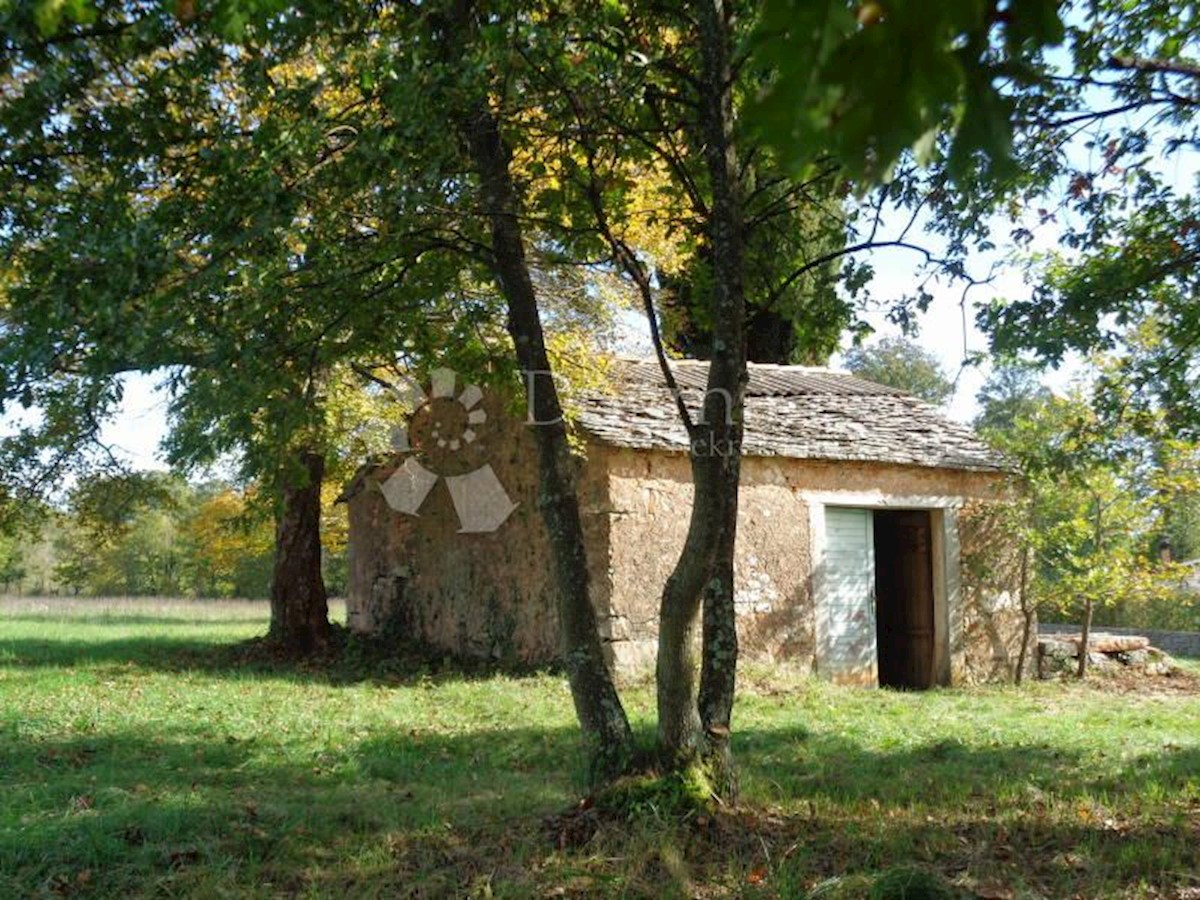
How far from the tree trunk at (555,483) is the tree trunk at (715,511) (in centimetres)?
35

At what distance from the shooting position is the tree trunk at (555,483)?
19.2 ft

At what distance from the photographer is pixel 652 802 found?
215 inches

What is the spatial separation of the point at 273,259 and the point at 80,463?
9.12 m

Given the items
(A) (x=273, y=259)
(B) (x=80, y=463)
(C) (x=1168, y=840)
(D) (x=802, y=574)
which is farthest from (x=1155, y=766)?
(B) (x=80, y=463)

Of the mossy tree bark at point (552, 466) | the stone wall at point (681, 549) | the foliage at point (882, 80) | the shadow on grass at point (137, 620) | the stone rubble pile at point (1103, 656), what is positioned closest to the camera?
the foliage at point (882, 80)

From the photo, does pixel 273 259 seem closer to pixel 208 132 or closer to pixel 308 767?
pixel 208 132

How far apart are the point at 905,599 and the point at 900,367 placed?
3041 cm

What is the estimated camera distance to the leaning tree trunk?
604 inches

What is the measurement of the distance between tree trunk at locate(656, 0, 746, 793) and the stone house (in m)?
5.63

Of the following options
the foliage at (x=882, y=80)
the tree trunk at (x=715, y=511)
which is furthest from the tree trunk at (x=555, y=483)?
the foliage at (x=882, y=80)

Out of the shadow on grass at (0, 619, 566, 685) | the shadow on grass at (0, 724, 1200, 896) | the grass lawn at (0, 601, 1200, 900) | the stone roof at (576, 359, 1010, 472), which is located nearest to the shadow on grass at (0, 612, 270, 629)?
the shadow on grass at (0, 619, 566, 685)

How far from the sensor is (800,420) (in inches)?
529

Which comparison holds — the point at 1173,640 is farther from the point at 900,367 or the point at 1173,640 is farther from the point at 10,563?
the point at 10,563

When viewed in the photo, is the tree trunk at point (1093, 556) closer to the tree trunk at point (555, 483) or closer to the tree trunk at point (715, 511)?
the tree trunk at point (715, 511)
